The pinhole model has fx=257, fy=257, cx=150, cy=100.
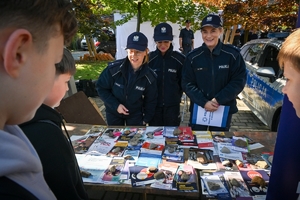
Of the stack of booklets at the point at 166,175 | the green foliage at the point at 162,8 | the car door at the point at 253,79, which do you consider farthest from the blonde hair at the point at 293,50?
the green foliage at the point at 162,8

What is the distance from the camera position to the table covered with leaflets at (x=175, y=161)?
1.65m

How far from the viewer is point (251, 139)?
239 cm

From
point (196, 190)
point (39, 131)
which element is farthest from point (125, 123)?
point (39, 131)

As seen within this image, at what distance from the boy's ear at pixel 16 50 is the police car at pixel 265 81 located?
382 cm

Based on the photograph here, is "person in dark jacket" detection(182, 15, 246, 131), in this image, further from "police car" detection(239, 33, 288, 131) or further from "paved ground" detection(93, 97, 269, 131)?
"paved ground" detection(93, 97, 269, 131)

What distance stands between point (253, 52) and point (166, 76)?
10.1ft

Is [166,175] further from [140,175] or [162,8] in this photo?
[162,8]

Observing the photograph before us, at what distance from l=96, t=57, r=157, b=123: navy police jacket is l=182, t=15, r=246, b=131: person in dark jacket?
45 centimetres

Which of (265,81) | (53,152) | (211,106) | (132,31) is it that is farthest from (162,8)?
(53,152)

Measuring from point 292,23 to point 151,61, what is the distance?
12.3ft

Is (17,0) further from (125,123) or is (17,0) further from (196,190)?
(125,123)

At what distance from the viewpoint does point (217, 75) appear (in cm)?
288

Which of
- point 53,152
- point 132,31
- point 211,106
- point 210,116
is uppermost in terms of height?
point 132,31

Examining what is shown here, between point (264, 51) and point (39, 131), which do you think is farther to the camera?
point (264, 51)
